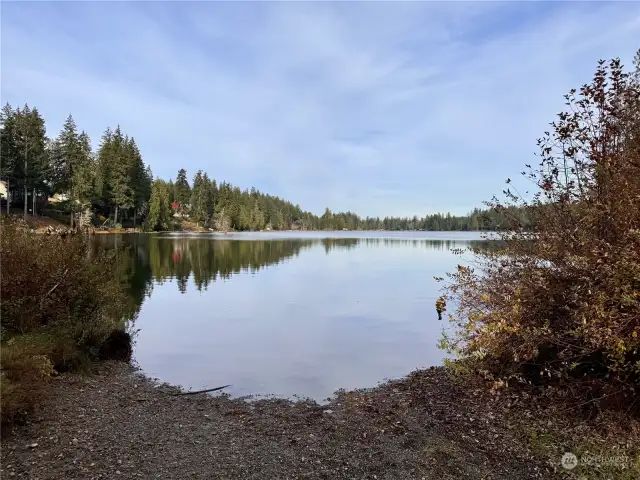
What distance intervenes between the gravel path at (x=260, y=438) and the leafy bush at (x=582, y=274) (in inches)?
45.8

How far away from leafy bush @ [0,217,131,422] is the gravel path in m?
0.90

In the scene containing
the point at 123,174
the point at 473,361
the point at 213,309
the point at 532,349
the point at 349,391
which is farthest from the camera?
the point at 123,174

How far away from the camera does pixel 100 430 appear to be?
19.3 feet

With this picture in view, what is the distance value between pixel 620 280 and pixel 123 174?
3207 inches

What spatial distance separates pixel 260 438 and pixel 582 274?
Answer: 4.81m

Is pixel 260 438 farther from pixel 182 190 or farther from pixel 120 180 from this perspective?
pixel 182 190

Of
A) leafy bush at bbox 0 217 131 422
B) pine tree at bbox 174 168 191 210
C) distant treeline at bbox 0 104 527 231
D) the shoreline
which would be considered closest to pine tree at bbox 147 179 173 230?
distant treeline at bbox 0 104 527 231

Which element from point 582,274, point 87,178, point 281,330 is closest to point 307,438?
point 582,274

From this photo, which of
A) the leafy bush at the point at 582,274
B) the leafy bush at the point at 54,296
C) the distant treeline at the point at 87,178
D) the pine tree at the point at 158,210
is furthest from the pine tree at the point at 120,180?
the leafy bush at the point at 582,274

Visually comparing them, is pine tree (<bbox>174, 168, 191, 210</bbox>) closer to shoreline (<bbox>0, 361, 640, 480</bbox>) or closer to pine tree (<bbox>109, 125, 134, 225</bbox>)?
pine tree (<bbox>109, 125, 134, 225</bbox>)

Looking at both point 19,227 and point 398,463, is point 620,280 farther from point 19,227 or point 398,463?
point 19,227

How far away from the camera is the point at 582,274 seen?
593 cm

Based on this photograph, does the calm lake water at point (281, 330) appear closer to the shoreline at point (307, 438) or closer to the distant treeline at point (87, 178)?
the shoreline at point (307, 438)

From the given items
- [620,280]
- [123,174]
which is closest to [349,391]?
[620,280]
